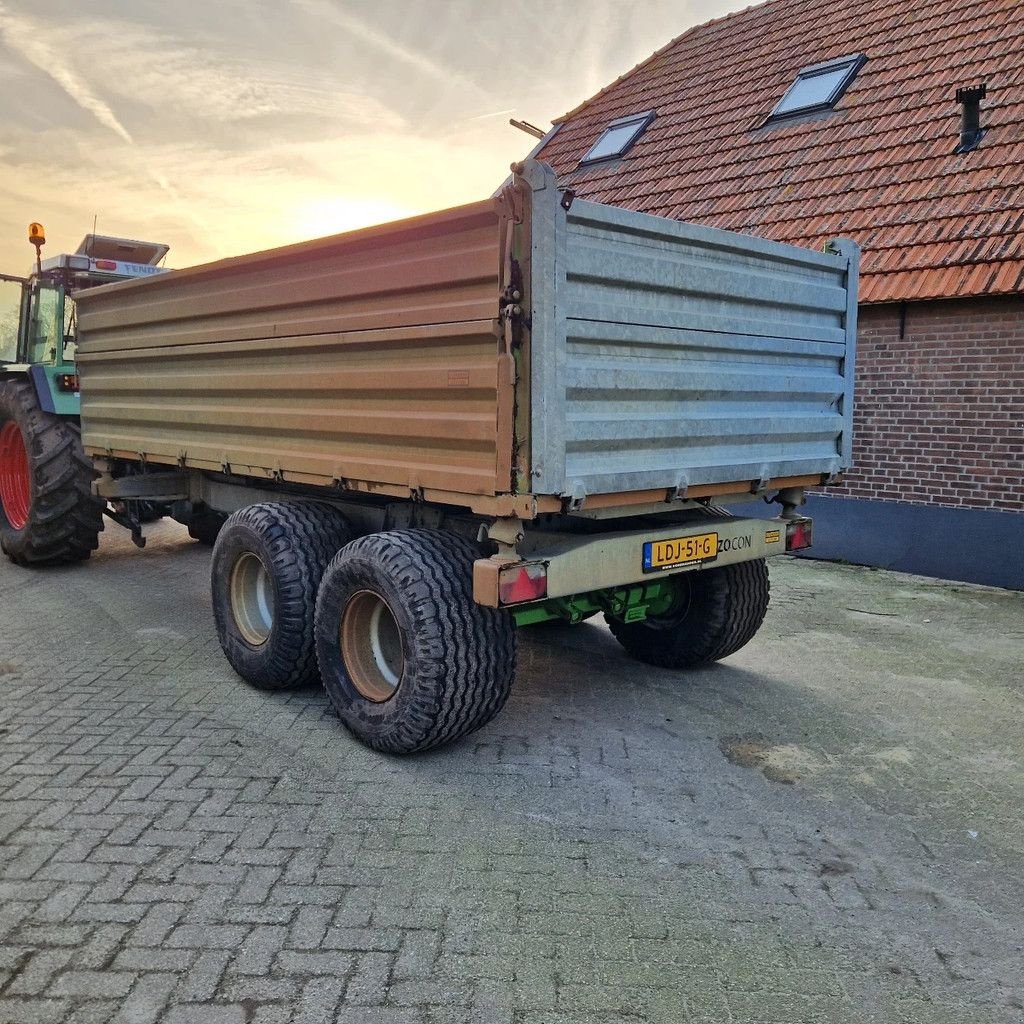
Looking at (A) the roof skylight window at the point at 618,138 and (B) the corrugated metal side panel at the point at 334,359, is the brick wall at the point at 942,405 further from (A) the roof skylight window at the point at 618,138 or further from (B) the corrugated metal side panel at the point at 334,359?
(B) the corrugated metal side panel at the point at 334,359

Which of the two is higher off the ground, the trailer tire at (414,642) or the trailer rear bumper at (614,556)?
the trailer rear bumper at (614,556)

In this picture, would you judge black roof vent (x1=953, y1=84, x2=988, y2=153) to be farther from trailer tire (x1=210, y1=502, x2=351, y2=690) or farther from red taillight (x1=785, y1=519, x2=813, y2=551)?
trailer tire (x1=210, y1=502, x2=351, y2=690)

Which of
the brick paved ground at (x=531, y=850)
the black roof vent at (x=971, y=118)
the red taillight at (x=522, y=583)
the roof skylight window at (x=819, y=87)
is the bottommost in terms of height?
the brick paved ground at (x=531, y=850)

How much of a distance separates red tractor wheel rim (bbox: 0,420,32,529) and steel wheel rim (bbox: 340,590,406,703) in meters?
5.12

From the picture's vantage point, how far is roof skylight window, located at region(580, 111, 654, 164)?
11.8 metres

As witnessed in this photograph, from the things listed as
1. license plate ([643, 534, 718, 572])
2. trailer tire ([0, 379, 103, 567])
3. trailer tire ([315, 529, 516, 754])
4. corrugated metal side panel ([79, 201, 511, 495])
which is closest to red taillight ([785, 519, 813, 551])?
license plate ([643, 534, 718, 572])

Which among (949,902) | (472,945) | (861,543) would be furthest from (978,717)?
(861,543)

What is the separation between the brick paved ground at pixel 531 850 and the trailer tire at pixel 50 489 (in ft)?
7.61

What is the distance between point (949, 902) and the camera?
9.15ft

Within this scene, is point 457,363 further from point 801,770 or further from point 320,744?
point 801,770

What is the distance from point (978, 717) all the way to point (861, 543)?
12.9ft

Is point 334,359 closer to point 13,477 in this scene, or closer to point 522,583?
point 522,583

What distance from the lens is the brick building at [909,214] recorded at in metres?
7.28

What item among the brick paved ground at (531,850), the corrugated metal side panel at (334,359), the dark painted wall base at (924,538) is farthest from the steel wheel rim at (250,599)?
the dark painted wall base at (924,538)
